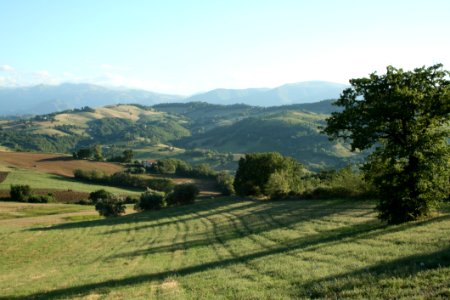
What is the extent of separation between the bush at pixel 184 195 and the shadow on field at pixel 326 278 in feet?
223

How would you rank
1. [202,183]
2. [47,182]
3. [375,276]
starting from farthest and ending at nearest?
[202,183] < [47,182] < [375,276]

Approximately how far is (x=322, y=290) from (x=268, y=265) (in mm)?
7699

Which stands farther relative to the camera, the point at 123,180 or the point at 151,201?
the point at 123,180

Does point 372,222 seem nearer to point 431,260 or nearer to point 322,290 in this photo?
point 431,260

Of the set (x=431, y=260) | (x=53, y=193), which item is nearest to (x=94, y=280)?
(x=431, y=260)

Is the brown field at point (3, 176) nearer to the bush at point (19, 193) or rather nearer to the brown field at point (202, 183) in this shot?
the bush at point (19, 193)

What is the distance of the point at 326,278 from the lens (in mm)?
17609

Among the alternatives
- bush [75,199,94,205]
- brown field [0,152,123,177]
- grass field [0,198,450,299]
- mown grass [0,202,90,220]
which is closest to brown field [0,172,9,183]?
brown field [0,152,123,177]

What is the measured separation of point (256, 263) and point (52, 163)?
171682mm

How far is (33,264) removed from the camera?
39.7 m

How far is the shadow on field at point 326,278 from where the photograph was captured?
1622cm

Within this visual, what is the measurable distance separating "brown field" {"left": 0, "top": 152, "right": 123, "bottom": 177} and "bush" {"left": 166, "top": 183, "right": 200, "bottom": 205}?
70728 millimetres

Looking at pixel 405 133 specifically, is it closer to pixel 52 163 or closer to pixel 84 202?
pixel 84 202

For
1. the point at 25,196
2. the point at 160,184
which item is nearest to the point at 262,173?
the point at 160,184
